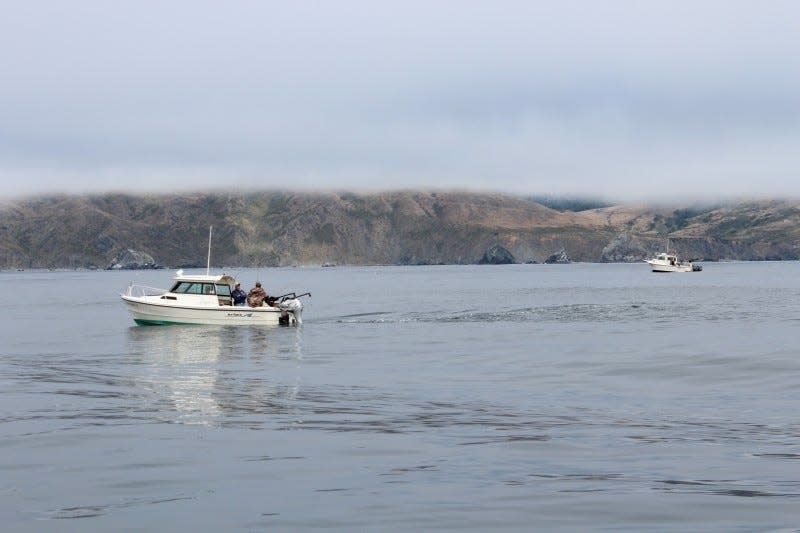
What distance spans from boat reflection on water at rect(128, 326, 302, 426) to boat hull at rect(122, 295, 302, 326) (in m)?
0.62

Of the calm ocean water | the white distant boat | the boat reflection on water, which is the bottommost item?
the boat reflection on water

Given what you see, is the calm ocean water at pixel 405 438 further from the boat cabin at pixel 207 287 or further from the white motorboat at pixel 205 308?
the boat cabin at pixel 207 287

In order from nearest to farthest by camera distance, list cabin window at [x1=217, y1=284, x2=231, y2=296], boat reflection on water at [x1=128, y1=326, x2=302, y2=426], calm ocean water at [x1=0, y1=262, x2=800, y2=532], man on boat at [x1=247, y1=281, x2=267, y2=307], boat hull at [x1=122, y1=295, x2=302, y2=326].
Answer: calm ocean water at [x1=0, y1=262, x2=800, y2=532], boat reflection on water at [x1=128, y1=326, x2=302, y2=426], boat hull at [x1=122, y1=295, x2=302, y2=326], man on boat at [x1=247, y1=281, x2=267, y2=307], cabin window at [x1=217, y1=284, x2=231, y2=296]

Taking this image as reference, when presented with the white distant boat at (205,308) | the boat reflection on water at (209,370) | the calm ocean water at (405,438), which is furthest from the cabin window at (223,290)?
the calm ocean water at (405,438)

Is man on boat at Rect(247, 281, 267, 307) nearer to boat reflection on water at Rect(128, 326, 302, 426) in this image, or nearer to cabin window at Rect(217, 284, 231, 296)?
cabin window at Rect(217, 284, 231, 296)

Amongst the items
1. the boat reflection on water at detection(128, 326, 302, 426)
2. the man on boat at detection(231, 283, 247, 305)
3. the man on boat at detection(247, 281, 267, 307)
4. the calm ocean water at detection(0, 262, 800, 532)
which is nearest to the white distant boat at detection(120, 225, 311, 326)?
the man on boat at detection(247, 281, 267, 307)

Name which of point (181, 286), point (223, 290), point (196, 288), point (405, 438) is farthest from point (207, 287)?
point (405, 438)

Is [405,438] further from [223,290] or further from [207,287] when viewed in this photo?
[207,287]

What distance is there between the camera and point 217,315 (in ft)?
216

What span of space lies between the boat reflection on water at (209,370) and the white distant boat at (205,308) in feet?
2.52

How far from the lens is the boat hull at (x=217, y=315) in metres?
65.8

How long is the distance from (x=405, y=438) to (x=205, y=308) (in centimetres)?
4456

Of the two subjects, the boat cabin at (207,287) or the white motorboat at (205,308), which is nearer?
the white motorboat at (205,308)

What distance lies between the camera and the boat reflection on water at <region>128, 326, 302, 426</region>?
2881cm
